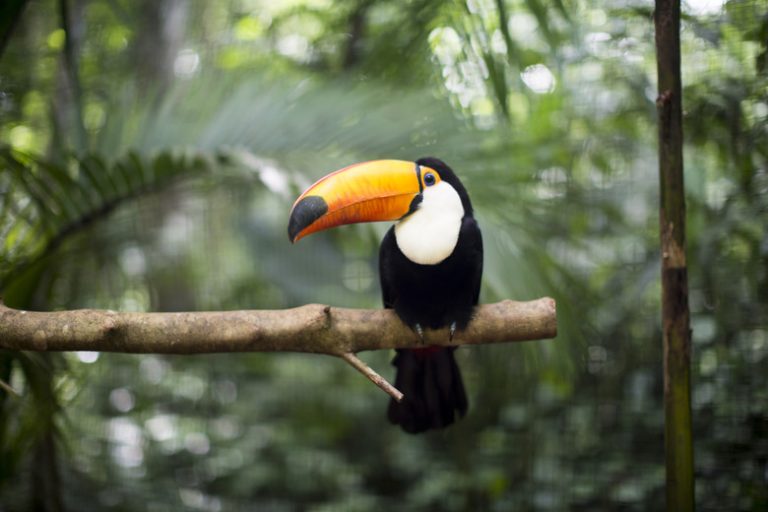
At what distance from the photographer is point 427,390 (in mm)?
1482

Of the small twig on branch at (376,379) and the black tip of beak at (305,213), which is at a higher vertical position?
the black tip of beak at (305,213)

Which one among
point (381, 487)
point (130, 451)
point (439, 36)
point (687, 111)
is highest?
point (439, 36)

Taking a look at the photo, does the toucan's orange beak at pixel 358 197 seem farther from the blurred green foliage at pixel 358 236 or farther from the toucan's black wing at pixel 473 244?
the blurred green foliage at pixel 358 236

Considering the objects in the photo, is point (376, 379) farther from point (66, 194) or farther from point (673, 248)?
point (66, 194)

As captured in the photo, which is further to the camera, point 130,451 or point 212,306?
point 130,451

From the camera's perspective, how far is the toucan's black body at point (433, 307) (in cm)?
140

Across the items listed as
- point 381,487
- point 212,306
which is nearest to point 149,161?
point 212,306

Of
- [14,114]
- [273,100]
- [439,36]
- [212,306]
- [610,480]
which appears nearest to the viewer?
[439,36]

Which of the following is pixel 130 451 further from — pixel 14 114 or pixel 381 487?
pixel 14 114

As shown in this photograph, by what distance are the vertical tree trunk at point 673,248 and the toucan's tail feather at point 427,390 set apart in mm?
450

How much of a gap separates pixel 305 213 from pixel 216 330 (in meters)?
0.25

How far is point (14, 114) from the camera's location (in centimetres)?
204

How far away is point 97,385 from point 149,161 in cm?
153

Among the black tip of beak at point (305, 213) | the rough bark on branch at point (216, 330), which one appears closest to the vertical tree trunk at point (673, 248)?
the rough bark on branch at point (216, 330)
